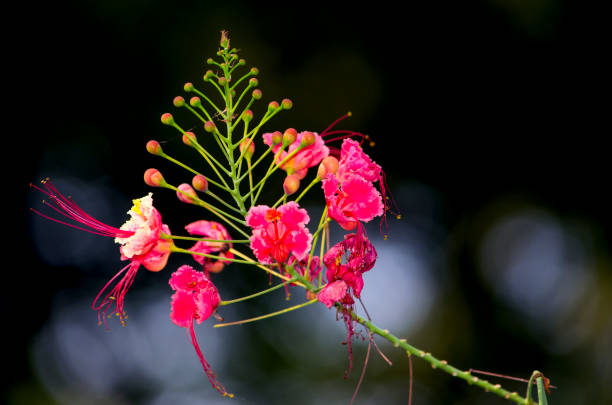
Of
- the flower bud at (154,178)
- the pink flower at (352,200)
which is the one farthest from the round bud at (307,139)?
the flower bud at (154,178)

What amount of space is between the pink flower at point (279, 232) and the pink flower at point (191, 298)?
24 centimetres

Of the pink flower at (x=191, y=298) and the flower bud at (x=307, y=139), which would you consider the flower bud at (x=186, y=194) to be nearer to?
the pink flower at (x=191, y=298)

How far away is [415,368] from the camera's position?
16.2 feet

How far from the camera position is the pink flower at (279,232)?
4.57 ft

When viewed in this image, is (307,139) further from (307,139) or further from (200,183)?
(200,183)

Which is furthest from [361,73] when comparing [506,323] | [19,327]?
[19,327]

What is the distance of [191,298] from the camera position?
156cm

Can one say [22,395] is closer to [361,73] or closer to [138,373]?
[138,373]

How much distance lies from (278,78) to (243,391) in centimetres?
280

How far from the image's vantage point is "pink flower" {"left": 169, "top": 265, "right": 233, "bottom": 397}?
1.54 metres

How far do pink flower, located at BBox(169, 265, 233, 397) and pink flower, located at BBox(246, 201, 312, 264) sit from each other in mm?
237

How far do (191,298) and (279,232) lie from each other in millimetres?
347

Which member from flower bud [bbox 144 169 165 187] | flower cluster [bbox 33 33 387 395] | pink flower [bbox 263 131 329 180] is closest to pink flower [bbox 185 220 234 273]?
flower cluster [bbox 33 33 387 395]

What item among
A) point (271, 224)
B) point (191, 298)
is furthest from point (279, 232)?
point (191, 298)
